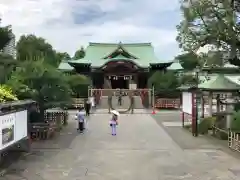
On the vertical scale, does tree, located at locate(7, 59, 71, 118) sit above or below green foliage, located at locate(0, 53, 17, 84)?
below

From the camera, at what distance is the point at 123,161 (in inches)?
482

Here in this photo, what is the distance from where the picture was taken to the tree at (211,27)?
15.1m

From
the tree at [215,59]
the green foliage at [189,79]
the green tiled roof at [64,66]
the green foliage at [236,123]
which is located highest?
the green tiled roof at [64,66]

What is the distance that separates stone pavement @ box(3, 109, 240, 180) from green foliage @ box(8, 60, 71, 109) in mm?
2101

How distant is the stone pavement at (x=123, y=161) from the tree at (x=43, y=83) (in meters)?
2.07

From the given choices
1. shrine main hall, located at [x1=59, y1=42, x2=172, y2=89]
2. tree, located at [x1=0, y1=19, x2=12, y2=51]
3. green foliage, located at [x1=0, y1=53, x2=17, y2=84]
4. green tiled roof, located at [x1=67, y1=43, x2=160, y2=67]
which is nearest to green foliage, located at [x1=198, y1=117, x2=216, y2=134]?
green foliage, located at [x1=0, y1=53, x2=17, y2=84]

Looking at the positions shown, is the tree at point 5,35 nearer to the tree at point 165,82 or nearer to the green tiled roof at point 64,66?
the tree at point 165,82

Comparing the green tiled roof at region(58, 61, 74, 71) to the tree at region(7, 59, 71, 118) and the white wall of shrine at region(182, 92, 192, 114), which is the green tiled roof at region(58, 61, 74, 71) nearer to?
the white wall of shrine at region(182, 92, 192, 114)

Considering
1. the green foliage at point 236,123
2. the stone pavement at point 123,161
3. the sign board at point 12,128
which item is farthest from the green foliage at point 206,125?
the sign board at point 12,128

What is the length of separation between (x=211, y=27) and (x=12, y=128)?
9517 mm

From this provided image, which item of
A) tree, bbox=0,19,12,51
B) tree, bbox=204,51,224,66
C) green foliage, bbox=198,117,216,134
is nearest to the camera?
tree, bbox=204,51,224,66

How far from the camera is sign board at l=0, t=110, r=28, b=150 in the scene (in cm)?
1019

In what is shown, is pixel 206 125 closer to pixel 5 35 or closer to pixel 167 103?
pixel 5 35

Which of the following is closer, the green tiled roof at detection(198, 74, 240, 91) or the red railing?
the green tiled roof at detection(198, 74, 240, 91)
